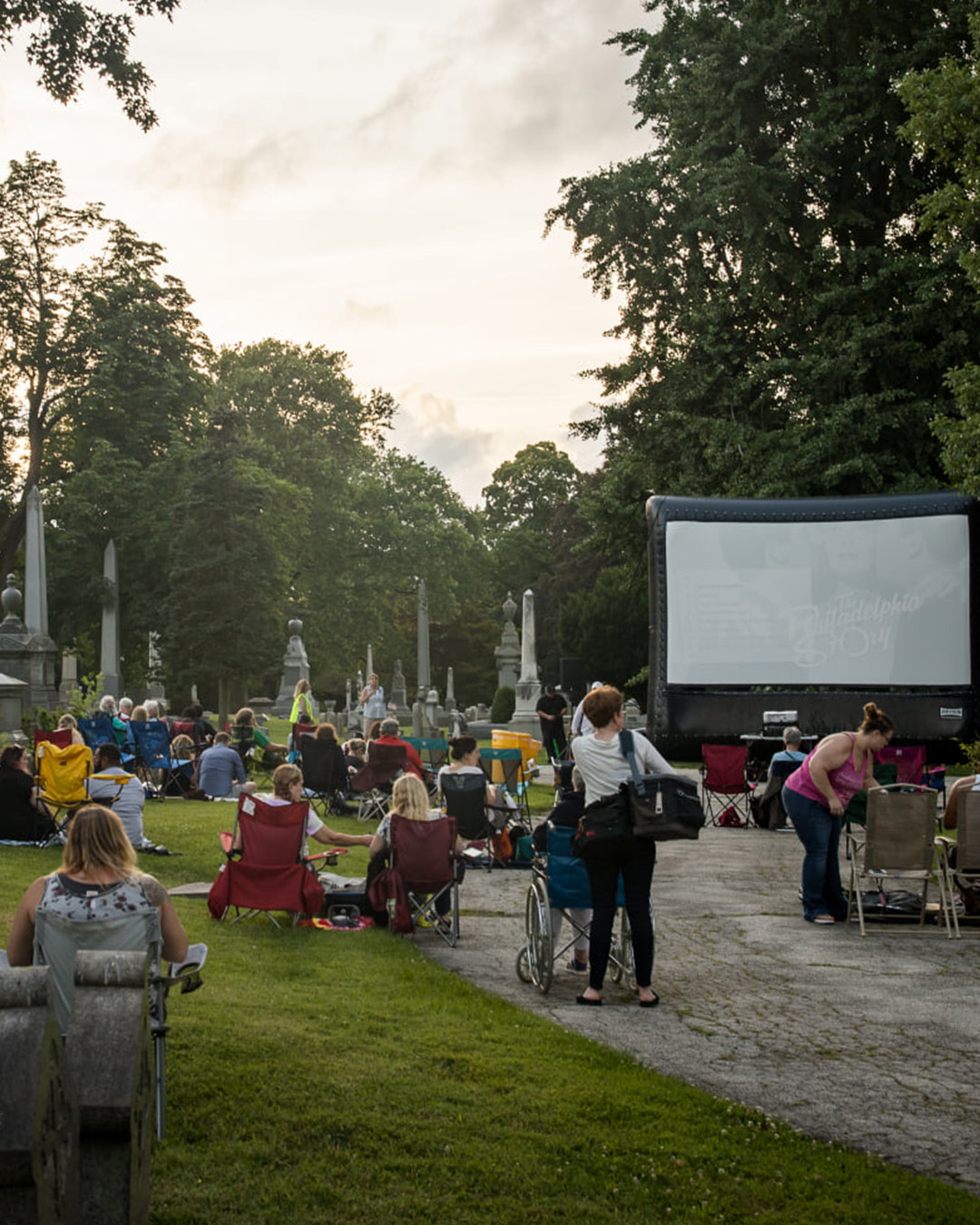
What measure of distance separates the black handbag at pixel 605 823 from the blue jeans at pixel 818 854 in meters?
3.10

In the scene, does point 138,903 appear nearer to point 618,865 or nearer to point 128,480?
point 618,865

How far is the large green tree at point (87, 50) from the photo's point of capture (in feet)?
28.1

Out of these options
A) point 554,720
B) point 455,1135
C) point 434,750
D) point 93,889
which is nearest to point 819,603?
point 434,750

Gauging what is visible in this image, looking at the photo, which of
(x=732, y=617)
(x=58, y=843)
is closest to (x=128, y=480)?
(x=732, y=617)

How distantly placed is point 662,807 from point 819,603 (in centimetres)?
1195

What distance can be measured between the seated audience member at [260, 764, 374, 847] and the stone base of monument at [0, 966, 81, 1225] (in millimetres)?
6424

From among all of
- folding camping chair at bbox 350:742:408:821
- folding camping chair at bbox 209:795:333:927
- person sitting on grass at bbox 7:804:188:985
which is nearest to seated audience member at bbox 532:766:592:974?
folding camping chair at bbox 209:795:333:927

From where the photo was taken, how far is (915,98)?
21.0 meters

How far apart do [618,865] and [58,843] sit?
757cm

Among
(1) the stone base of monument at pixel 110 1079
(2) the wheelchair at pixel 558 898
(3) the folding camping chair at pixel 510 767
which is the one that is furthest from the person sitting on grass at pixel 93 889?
(3) the folding camping chair at pixel 510 767

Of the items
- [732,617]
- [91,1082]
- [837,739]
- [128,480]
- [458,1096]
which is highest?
[128,480]

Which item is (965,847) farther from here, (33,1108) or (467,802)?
(33,1108)

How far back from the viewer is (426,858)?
10.1 m

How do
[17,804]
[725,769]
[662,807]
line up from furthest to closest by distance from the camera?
[725,769] < [17,804] < [662,807]
